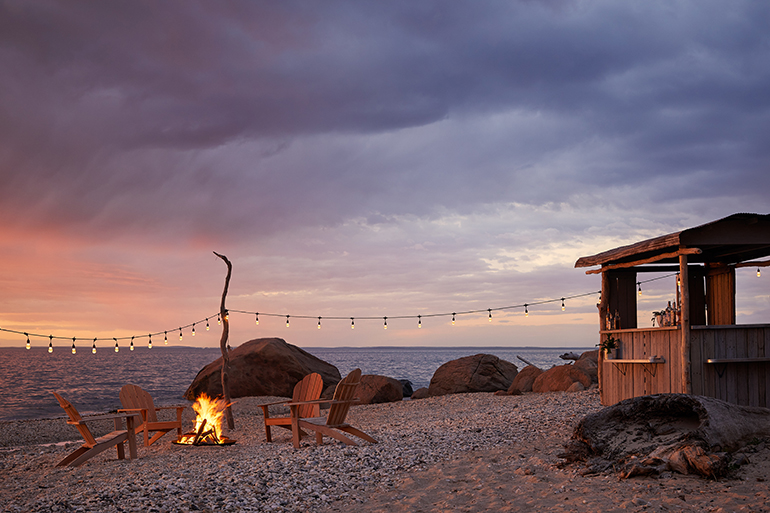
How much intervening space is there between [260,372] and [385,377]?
4.12 meters

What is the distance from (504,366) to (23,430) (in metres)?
11.1

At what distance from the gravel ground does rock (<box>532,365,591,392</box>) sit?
1965 millimetres

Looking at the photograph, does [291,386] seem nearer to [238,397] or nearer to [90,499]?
[238,397]

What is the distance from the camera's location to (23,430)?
1118 cm

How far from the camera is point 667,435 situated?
5.01 metres

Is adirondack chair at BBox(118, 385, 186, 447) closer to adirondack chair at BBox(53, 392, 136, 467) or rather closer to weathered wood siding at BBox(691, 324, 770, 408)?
adirondack chair at BBox(53, 392, 136, 467)

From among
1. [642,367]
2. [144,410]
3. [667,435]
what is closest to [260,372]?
[144,410]

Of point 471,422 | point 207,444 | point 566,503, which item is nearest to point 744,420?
point 566,503

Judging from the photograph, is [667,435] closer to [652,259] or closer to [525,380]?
[652,259]

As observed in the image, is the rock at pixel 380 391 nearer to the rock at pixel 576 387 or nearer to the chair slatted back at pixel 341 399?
the rock at pixel 576 387

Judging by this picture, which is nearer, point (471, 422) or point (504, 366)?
point (471, 422)

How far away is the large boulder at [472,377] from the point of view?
13773 mm

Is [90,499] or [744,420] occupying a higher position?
[744,420]

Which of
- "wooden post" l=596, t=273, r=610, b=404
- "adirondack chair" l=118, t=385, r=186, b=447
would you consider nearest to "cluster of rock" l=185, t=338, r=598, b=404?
"wooden post" l=596, t=273, r=610, b=404
